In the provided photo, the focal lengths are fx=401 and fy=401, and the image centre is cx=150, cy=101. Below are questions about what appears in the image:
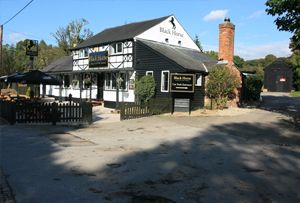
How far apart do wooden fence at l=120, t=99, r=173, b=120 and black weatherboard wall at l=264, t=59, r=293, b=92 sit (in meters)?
60.0

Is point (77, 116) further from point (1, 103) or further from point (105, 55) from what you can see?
point (105, 55)

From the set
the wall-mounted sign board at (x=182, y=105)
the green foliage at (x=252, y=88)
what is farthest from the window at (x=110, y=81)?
the green foliage at (x=252, y=88)

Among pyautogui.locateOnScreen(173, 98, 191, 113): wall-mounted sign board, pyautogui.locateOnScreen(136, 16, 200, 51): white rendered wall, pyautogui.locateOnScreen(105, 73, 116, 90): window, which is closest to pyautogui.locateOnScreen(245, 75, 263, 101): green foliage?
pyautogui.locateOnScreen(136, 16, 200, 51): white rendered wall

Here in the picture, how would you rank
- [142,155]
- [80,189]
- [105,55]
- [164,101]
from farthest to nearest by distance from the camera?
[105,55] < [164,101] < [142,155] < [80,189]

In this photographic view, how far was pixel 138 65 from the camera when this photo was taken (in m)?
30.0

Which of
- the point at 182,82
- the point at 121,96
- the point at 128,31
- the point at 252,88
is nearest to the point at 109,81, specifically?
the point at 121,96

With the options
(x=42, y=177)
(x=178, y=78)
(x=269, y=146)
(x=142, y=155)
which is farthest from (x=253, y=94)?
(x=42, y=177)

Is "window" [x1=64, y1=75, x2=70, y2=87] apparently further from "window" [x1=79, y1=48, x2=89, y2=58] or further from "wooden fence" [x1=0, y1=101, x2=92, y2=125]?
"wooden fence" [x1=0, y1=101, x2=92, y2=125]

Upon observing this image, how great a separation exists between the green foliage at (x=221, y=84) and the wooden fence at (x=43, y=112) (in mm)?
9539

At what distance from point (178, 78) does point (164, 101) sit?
176cm

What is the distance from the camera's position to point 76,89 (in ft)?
129

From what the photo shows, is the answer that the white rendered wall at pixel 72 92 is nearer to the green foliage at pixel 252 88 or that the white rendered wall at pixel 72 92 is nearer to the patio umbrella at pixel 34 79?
the green foliage at pixel 252 88

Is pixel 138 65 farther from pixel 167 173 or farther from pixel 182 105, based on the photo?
pixel 167 173

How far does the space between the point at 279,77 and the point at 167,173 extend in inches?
3012
